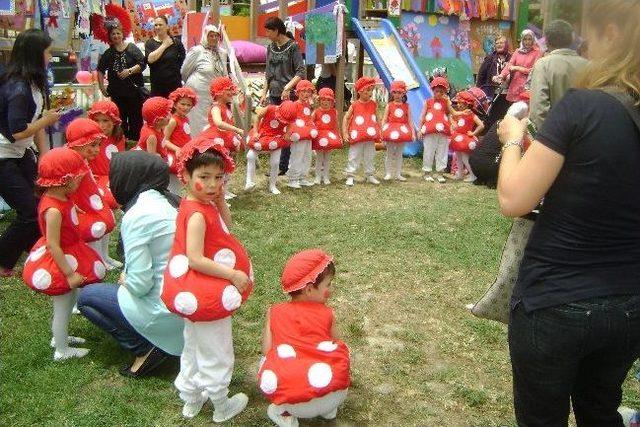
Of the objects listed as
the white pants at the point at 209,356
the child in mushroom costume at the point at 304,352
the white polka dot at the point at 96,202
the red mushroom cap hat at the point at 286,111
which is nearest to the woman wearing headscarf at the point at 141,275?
the white pants at the point at 209,356

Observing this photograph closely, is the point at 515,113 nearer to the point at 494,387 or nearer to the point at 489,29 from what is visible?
the point at 494,387

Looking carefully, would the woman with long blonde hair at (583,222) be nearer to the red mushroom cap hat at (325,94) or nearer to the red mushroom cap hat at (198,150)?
the red mushroom cap hat at (198,150)

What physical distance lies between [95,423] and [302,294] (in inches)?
49.9

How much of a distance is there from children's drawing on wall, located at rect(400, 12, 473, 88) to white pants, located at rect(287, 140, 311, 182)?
5.40m

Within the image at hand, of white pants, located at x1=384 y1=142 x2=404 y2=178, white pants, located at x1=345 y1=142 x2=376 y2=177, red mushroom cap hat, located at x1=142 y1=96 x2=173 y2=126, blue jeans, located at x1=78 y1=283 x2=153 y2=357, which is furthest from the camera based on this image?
white pants, located at x1=384 y1=142 x2=404 y2=178

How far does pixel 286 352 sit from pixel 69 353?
1622mm

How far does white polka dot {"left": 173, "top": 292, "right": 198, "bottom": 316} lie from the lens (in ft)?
9.62

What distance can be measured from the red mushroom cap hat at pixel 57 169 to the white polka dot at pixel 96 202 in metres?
0.51

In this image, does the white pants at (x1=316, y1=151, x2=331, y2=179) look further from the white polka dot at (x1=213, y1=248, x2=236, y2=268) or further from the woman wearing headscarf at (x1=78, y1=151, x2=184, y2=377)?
the white polka dot at (x1=213, y1=248, x2=236, y2=268)

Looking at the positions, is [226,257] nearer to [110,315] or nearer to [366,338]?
[110,315]

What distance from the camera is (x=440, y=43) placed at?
524 inches

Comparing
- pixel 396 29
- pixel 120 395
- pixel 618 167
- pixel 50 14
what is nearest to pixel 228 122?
pixel 50 14

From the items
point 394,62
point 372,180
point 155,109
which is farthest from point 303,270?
point 394,62

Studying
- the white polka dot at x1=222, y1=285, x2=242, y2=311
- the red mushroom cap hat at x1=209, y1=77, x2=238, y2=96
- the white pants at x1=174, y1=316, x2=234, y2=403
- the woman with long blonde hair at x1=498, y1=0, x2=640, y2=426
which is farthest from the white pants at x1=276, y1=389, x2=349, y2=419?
the red mushroom cap hat at x1=209, y1=77, x2=238, y2=96
